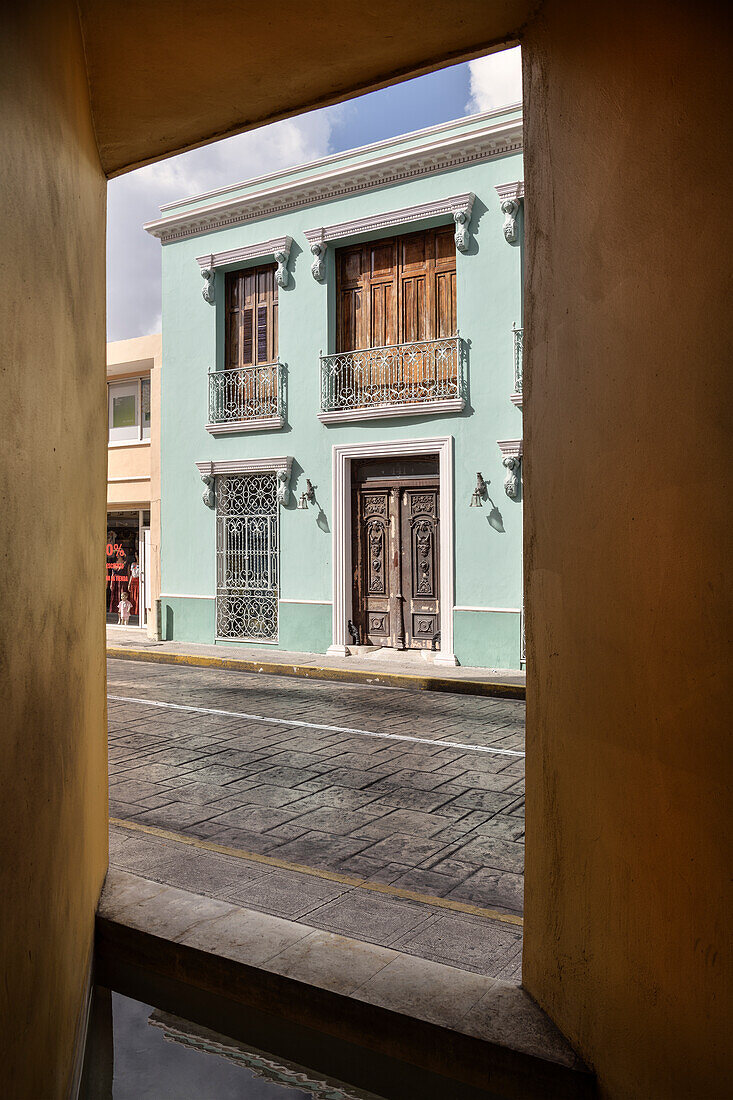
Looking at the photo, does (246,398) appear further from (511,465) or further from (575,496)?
(575,496)

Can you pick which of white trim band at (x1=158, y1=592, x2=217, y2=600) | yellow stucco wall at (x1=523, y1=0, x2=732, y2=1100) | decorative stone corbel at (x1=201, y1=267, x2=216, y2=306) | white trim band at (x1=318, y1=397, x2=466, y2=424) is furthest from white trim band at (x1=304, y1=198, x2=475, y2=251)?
yellow stucco wall at (x1=523, y1=0, x2=732, y2=1100)

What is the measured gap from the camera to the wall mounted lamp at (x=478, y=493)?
509 inches

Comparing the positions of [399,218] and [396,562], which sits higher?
[399,218]

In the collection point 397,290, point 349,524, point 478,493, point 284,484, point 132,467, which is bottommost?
point 349,524

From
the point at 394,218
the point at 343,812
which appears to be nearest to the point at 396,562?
the point at 394,218

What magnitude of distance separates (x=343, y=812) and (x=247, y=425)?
34.6 ft

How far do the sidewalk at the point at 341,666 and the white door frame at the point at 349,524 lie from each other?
499mm

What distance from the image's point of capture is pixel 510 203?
1262 cm

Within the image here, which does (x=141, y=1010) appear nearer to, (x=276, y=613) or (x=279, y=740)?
(x=279, y=740)

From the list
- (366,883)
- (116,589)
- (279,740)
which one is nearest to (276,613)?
(116,589)

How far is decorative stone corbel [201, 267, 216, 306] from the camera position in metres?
15.8

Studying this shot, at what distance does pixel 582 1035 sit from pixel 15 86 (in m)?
3.00

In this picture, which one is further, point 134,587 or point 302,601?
point 134,587

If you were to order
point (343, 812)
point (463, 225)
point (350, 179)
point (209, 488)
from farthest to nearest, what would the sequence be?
1. point (209, 488)
2. point (350, 179)
3. point (463, 225)
4. point (343, 812)
